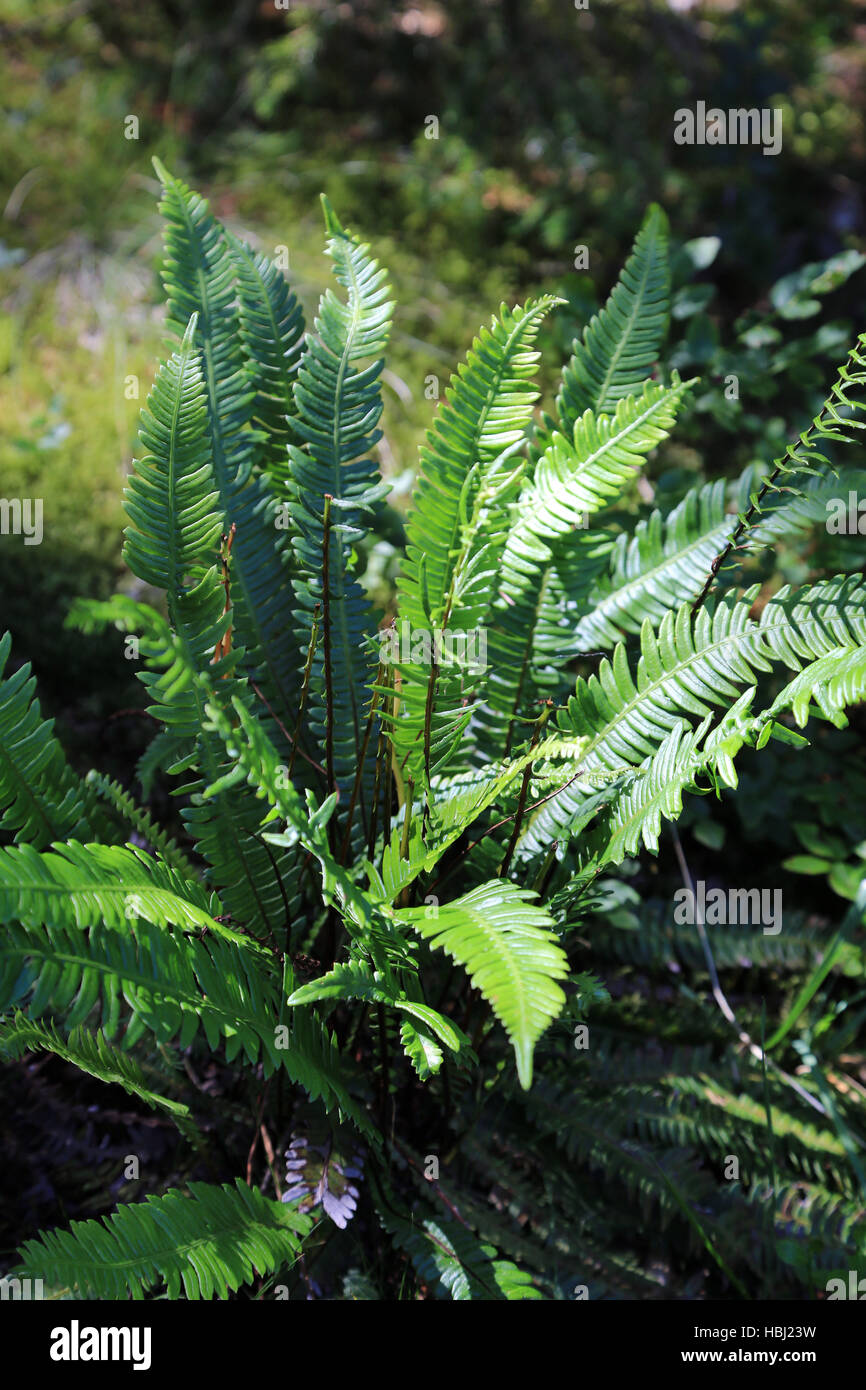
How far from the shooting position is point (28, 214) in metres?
3.36

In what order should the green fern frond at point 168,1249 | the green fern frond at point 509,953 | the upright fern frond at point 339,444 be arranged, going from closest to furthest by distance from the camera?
the green fern frond at point 509,953
the green fern frond at point 168,1249
the upright fern frond at point 339,444

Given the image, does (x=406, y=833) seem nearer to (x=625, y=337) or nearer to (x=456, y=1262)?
(x=456, y=1262)

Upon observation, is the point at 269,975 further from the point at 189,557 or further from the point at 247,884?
the point at 189,557

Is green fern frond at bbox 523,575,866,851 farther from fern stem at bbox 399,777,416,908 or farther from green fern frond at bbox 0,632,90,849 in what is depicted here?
green fern frond at bbox 0,632,90,849

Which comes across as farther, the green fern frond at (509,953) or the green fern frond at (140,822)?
the green fern frond at (140,822)

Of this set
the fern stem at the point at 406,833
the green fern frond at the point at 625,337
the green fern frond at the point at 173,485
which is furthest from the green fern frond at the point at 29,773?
the green fern frond at the point at 625,337

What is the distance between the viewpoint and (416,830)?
1.43m

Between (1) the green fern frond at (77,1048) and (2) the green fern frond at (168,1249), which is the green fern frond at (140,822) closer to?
(1) the green fern frond at (77,1048)

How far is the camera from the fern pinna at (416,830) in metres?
1.24

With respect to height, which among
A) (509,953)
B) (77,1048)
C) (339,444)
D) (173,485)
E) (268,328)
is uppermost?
(268,328)

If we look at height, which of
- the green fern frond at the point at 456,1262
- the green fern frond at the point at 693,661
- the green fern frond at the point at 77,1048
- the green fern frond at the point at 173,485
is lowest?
the green fern frond at the point at 456,1262

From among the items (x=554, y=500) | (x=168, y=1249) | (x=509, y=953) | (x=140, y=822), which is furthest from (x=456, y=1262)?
(x=554, y=500)

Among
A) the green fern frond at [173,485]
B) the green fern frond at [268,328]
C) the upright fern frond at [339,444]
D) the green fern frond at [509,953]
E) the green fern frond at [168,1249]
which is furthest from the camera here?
the green fern frond at [268,328]

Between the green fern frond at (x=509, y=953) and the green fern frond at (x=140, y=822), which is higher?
the green fern frond at (x=140, y=822)
